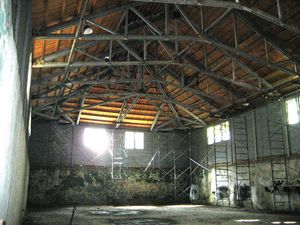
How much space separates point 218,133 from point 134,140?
6.76 meters

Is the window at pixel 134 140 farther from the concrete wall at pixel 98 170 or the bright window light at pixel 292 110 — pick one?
the bright window light at pixel 292 110

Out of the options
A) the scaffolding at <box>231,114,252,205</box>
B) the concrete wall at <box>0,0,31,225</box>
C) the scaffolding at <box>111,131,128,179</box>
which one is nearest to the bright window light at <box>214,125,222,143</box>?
the scaffolding at <box>231,114,252,205</box>

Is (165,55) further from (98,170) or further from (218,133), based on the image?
(98,170)

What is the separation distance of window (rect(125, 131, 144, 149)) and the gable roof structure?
797 mm

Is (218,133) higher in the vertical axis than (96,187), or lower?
higher

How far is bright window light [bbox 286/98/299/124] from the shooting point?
15.7 meters

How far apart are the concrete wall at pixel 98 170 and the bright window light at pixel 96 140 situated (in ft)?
0.94

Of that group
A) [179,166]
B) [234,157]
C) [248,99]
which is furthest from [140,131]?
[248,99]

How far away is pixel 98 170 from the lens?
23.1 m

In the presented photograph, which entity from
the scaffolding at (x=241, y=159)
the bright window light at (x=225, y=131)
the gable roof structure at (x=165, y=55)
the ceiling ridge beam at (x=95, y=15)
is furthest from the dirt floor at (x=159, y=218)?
the bright window light at (x=225, y=131)

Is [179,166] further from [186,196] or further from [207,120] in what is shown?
[207,120]

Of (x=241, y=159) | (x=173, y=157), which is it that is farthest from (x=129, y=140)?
(x=241, y=159)

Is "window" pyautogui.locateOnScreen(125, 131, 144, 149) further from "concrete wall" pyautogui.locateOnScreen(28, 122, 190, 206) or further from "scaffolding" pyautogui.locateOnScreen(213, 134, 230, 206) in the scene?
"scaffolding" pyautogui.locateOnScreen(213, 134, 230, 206)

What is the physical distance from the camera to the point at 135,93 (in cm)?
1814
